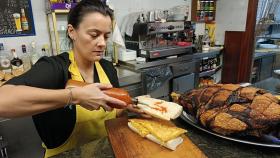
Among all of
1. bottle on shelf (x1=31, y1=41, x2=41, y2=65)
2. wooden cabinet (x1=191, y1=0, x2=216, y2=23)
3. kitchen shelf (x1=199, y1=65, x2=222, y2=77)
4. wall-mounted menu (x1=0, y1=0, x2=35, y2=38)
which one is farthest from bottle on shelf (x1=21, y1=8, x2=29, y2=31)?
wooden cabinet (x1=191, y1=0, x2=216, y2=23)

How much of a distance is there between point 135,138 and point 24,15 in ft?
6.43

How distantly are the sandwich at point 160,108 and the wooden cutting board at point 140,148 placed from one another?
0.35ft

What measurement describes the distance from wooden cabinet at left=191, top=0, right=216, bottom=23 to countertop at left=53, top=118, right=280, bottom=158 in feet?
9.73

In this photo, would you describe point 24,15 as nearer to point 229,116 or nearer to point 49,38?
point 49,38

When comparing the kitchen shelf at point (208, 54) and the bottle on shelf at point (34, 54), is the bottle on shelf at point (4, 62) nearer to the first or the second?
the bottle on shelf at point (34, 54)

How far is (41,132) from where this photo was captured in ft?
3.49

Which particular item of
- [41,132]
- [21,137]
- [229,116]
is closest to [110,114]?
[41,132]

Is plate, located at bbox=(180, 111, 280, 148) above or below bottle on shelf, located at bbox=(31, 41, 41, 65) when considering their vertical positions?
below

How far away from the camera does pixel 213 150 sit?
760 mm

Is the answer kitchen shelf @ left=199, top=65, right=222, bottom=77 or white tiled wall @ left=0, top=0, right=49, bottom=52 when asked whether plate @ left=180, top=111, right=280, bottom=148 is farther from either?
kitchen shelf @ left=199, top=65, right=222, bottom=77

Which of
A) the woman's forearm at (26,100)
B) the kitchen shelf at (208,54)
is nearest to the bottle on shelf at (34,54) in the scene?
the woman's forearm at (26,100)

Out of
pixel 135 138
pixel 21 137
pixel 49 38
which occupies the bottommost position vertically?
pixel 21 137

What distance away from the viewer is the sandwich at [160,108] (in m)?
0.84

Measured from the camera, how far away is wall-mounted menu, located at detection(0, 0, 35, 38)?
204 centimetres
